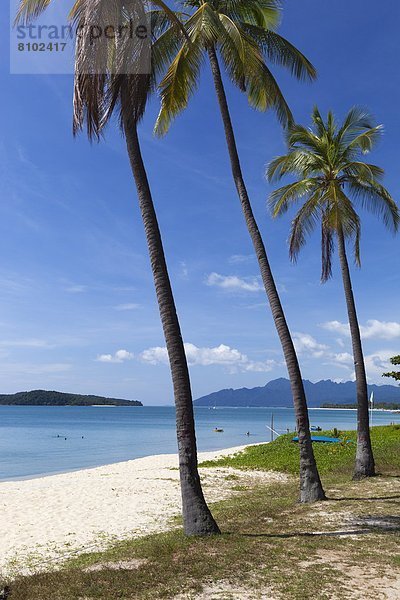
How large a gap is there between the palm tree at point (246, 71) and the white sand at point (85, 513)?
4252 mm

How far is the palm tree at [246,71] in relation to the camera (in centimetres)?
1162

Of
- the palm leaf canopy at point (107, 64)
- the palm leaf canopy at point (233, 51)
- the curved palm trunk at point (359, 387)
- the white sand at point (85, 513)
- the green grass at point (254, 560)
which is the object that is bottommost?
the white sand at point (85, 513)

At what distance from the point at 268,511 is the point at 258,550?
3799 millimetres

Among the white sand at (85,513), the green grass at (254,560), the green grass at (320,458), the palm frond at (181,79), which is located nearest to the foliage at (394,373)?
the green grass at (320,458)

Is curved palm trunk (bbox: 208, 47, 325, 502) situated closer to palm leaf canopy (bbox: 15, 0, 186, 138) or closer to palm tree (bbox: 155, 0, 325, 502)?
palm tree (bbox: 155, 0, 325, 502)

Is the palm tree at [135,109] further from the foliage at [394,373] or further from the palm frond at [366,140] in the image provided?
the foliage at [394,373]

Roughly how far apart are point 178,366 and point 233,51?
827 cm

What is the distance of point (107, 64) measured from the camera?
946 centimetres

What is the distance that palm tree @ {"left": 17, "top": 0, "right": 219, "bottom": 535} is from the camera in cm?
916

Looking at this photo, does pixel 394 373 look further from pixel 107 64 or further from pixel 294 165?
pixel 107 64

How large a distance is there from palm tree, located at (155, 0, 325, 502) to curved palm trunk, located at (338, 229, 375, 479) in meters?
4.59

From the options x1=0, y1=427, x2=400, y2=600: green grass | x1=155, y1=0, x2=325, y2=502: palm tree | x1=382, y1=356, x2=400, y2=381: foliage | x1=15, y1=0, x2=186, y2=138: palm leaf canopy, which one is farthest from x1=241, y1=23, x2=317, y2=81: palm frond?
x1=382, y1=356, x2=400, y2=381: foliage

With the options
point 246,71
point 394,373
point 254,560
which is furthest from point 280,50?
point 394,373

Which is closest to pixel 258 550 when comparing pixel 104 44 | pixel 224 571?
pixel 224 571
